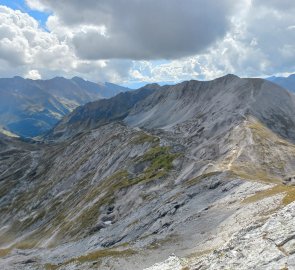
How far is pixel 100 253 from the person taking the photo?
71562 mm

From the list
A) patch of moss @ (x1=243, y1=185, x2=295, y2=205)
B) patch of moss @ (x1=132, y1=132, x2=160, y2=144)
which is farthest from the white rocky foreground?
patch of moss @ (x1=132, y1=132, x2=160, y2=144)

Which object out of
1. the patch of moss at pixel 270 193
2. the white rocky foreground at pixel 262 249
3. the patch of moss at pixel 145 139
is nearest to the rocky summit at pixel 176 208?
the white rocky foreground at pixel 262 249

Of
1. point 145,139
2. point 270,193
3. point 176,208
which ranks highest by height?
point 145,139

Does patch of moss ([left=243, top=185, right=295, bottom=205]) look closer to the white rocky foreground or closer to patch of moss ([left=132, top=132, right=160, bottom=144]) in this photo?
the white rocky foreground

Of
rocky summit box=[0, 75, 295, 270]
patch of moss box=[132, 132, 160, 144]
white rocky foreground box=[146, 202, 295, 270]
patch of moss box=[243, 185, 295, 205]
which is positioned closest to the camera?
white rocky foreground box=[146, 202, 295, 270]

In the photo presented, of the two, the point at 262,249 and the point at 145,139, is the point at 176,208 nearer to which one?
the point at 262,249

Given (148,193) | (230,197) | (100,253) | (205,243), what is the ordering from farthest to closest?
1. (148,193)
2. (230,197)
3. (100,253)
4. (205,243)

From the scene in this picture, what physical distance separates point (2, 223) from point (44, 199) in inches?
865

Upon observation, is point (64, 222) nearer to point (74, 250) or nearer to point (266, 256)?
point (74, 250)

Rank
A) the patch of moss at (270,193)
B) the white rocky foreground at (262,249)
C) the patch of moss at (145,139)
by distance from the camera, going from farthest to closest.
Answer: the patch of moss at (145,139) < the patch of moss at (270,193) < the white rocky foreground at (262,249)

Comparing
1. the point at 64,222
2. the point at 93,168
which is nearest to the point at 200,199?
the point at 64,222

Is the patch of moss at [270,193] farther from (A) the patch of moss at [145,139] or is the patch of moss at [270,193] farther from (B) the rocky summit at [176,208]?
(A) the patch of moss at [145,139]

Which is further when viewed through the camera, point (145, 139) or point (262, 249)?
point (145, 139)

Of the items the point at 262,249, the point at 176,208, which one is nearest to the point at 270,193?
the point at 176,208
